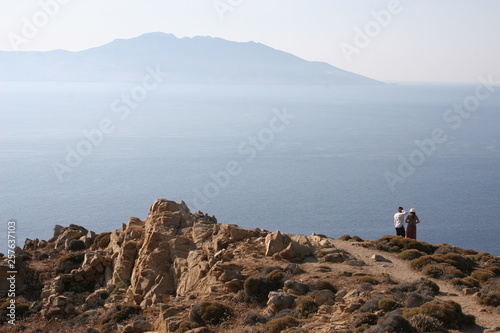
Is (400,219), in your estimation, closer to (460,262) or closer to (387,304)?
(460,262)

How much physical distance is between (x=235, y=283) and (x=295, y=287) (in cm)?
245

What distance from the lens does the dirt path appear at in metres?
15.7

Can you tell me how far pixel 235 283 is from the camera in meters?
19.8

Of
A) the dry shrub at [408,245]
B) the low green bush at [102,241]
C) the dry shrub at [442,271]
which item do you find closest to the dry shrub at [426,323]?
the dry shrub at [442,271]

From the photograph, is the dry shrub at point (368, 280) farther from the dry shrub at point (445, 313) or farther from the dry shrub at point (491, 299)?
the dry shrub at point (445, 313)

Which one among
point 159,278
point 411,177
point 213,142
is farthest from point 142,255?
point 213,142

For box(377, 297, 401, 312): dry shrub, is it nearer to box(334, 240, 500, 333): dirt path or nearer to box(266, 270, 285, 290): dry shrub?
box(334, 240, 500, 333): dirt path

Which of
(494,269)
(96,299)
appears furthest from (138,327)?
(494,269)

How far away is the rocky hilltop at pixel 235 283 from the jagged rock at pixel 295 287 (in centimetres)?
4

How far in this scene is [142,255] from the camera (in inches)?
1003

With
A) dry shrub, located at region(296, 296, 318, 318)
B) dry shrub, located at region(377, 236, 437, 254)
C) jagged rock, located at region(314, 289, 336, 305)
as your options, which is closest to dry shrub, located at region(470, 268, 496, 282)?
dry shrub, located at region(377, 236, 437, 254)

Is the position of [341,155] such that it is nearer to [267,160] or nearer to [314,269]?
[267,160]

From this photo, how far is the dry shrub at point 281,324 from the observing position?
1558 cm

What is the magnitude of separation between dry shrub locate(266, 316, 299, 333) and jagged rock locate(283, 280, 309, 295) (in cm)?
275
